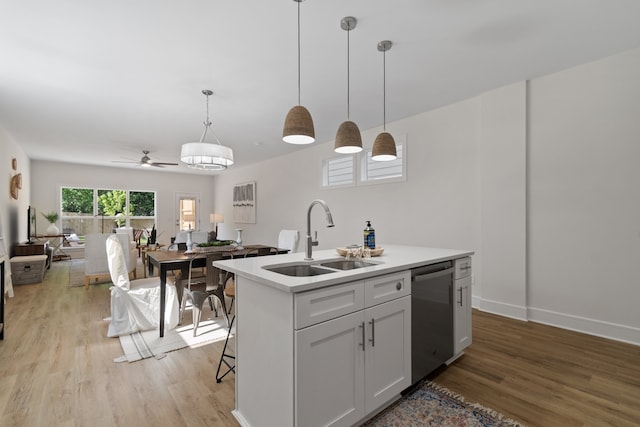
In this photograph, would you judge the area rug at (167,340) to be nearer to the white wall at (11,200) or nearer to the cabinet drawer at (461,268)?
the cabinet drawer at (461,268)

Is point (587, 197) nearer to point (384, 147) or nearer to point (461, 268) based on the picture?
point (461, 268)

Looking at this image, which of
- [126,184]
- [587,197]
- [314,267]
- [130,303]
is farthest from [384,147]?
[126,184]

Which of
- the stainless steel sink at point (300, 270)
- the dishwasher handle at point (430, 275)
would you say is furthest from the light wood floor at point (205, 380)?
A: the stainless steel sink at point (300, 270)

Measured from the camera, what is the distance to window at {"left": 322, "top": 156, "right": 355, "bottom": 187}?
5201 millimetres

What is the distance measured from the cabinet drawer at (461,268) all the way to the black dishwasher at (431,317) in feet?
0.21

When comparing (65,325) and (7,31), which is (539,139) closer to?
(7,31)

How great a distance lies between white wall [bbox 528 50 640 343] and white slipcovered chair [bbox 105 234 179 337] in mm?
3814

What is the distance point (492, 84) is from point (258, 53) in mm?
2525

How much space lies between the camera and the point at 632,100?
2.63 m

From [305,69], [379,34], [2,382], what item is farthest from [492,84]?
[2,382]

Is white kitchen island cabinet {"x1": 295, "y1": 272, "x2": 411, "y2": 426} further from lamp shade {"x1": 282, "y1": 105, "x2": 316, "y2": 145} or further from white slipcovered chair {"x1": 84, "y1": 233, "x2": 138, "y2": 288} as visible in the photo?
white slipcovered chair {"x1": 84, "y1": 233, "x2": 138, "y2": 288}

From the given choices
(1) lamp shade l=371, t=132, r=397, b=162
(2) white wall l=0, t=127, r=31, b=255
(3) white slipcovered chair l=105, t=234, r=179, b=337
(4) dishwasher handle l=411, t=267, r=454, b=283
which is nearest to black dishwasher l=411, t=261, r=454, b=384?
(4) dishwasher handle l=411, t=267, r=454, b=283

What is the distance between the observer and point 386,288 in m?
1.71

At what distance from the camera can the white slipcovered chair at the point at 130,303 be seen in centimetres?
294
